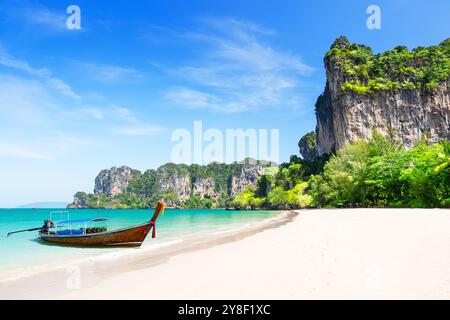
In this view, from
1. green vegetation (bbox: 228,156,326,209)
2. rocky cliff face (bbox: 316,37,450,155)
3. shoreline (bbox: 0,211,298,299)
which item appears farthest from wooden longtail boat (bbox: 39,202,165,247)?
rocky cliff face (bbox: 316,37,450,155)

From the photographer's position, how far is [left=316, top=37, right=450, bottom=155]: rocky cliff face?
299 feet

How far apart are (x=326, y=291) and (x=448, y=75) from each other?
10577 centimetres

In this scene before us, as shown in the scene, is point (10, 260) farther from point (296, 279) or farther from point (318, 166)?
point (318, 166)

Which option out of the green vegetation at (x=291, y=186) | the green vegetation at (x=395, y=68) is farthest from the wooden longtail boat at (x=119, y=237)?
the green vegetation at (x=395, y=68)

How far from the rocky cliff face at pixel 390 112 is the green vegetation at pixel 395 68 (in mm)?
1196

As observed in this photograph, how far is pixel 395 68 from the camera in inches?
3834

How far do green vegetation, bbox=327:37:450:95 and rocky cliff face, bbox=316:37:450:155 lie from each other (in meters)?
1.20

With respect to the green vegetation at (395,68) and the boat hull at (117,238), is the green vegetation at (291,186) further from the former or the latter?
the boat hull at (117,238)

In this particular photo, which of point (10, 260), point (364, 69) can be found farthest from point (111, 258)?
point (364, 69)

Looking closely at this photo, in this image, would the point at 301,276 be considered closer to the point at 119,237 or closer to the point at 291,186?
the point at 119,237

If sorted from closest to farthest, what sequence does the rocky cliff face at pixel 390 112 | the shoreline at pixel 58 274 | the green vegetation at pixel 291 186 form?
the shoreline at pixel 58 274 < the rocky cliff face at pixel 390 112 < the green vegetation at pixel 291 186

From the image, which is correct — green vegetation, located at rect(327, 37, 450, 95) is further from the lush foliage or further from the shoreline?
the shoreline

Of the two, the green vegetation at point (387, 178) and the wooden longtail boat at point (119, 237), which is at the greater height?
the green vegetation at point (387, 178)

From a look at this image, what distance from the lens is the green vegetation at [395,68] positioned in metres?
92.2
